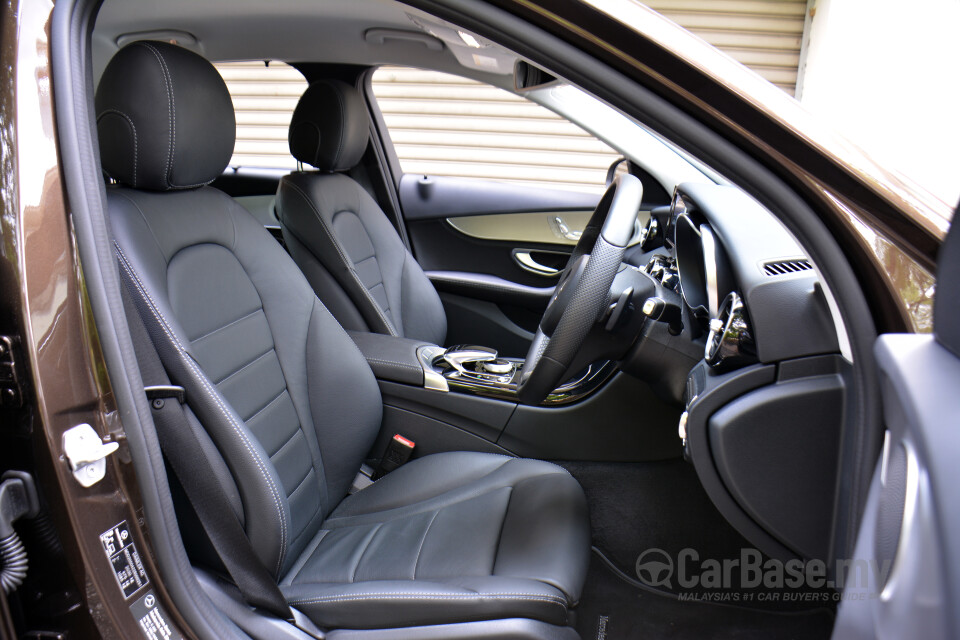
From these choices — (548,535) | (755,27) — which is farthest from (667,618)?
(755,27)

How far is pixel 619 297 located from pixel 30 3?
1.03m

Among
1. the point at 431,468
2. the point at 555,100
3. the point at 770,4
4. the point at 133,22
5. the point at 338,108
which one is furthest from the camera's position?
the point at 770,4

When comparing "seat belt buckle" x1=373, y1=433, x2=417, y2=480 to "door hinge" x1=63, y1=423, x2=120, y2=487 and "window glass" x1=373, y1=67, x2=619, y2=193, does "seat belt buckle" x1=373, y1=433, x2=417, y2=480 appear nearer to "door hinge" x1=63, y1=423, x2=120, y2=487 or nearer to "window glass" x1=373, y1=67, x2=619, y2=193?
"door hinge" x1=63, y1=423, x2=120, y2=487

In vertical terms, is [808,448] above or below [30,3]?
below

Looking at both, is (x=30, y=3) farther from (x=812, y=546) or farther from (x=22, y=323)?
(x=812, y=546)

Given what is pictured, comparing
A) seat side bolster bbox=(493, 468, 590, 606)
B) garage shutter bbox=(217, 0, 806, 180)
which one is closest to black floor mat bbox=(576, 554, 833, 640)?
seat side bolster bbox=(493, 468, 590, 606)

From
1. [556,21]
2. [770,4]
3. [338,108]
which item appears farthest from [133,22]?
[770,4]

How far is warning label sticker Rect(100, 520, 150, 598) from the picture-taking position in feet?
2.77

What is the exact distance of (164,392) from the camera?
101 cm

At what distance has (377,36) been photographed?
6.48 ft

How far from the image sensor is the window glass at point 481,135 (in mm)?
4090

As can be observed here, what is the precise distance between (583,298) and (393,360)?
69cm

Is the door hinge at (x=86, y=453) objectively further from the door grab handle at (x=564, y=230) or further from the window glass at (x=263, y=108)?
the window glass at (x=263, y=108)

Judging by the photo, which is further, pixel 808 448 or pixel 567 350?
pixel 567 350
